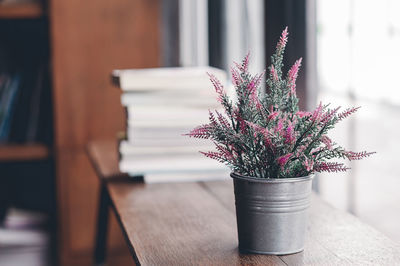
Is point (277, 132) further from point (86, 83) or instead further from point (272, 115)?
point (86, 83)

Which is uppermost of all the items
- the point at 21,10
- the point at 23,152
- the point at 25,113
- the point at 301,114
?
the point at 21,10

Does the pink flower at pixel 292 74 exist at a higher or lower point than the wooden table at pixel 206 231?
higher

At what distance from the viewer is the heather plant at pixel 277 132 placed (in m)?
0.82

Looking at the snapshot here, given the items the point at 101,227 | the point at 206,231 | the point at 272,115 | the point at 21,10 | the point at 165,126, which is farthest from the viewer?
the point at 21,10

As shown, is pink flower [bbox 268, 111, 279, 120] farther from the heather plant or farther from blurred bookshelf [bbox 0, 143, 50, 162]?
blurred bookshelf [bbox 0, 143, 50, 162]

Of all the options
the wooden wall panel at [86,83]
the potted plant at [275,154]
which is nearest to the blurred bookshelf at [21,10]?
the wooden wall panel at [86,83]

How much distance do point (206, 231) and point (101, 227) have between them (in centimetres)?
98

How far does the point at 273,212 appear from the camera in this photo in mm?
839

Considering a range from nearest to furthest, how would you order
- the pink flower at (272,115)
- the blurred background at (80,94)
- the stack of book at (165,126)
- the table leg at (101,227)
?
the pink flower at (272,115), the stack of book at (165,126), the table leg at (101,227), the blurred background at (80,94)

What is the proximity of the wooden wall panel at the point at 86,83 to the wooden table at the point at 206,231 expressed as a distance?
0.95 meters

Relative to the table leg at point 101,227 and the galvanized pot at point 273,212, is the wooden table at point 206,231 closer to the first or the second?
the galvanized pot at point 273,212

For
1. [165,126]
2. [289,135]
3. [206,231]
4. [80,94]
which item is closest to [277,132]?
Answer: [289,135]

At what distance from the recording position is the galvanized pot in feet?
2.73

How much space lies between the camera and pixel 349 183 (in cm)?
190
